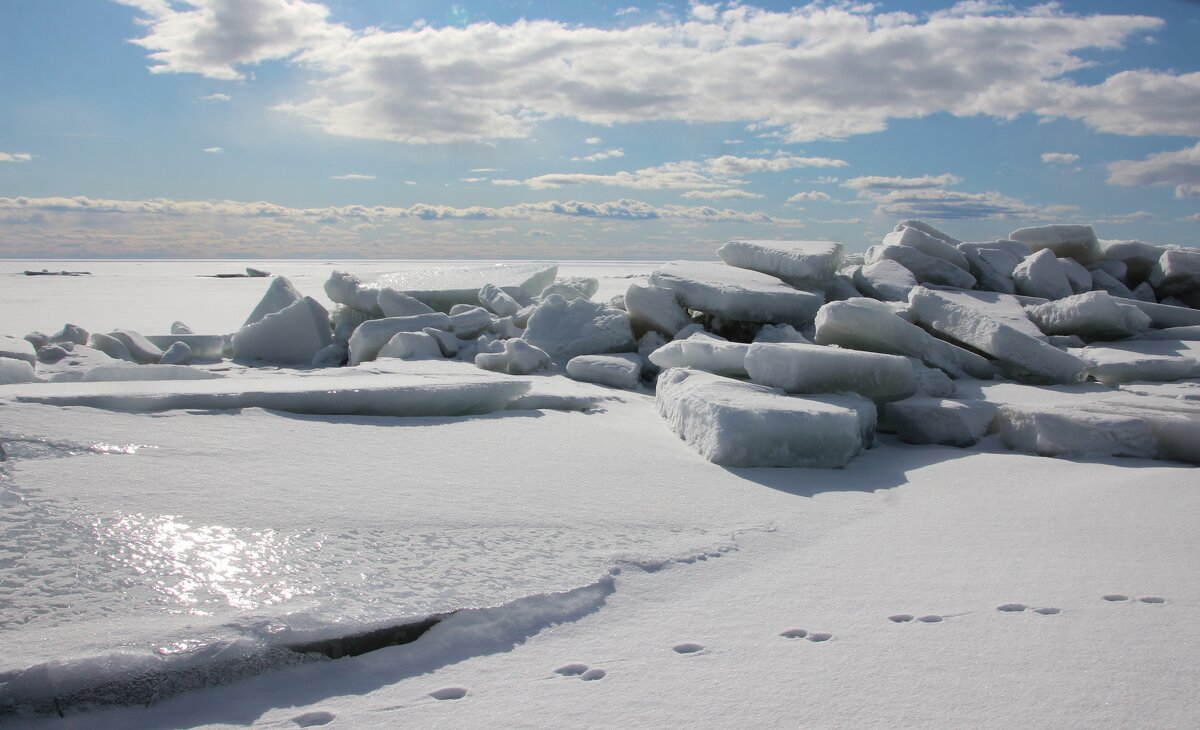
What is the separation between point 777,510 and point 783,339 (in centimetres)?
218

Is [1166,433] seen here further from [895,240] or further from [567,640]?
[895,240]

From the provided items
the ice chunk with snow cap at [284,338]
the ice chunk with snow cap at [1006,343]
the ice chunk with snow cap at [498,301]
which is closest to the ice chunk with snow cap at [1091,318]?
the ice chunk with snow cap at [1006,343]

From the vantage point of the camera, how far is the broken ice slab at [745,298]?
4.48 m

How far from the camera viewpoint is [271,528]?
1.82 meters

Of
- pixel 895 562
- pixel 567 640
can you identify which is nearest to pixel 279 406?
pixel 567 640

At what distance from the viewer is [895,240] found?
592 cm

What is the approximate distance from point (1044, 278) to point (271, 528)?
519 cm

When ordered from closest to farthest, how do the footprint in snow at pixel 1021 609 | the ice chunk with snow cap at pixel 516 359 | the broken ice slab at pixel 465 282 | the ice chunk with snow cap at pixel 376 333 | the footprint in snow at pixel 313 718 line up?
1. the footprint in snow at pixel 313 718
2. the footprint in snow at pixel 1021 609
3. the ice chunk with snow cap at pixel 516 359
4. the ice chunk with snow cap at pixel 376 333
5. the broken ice slab at pixel 465 282

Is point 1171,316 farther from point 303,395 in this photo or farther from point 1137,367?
point 303,395

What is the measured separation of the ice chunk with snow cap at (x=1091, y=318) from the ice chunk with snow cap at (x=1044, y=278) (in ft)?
2.49

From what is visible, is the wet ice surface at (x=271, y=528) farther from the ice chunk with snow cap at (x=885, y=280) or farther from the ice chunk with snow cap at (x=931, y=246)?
the ice chunk with snow cap at (x=931, y=246)

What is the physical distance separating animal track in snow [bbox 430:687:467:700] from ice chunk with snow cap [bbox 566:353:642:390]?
280 cm

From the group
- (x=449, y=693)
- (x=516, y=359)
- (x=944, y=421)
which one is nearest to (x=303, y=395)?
(x=516, y=359)

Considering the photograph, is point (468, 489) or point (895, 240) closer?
point (468, 489)
